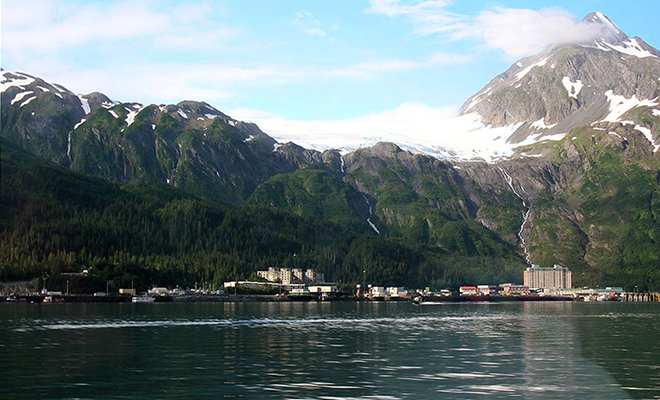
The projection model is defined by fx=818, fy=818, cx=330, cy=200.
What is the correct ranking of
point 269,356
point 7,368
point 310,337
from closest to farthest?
point 7,368
point 269,356
point 310,337

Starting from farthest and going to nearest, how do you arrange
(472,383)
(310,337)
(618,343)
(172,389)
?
(310,337)
(618,343)
(472,383)
(172,389)

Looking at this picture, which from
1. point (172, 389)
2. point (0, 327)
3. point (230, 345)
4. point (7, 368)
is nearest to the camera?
point (172, 389)

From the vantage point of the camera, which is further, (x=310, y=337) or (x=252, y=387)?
(x=310, y=337)

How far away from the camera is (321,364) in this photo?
73.1m

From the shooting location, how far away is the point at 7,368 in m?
67.0

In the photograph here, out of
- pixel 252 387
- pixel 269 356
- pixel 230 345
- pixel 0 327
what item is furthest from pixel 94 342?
pixel 252 387

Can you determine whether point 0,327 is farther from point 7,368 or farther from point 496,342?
point 496,342

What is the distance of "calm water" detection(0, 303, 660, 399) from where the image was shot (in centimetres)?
5747

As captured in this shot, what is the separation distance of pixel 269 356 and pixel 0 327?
55.1 metres

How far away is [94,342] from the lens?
92.3 m

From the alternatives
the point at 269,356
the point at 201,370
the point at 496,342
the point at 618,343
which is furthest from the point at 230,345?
the point at 618,343

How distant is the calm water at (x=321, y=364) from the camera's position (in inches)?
2263

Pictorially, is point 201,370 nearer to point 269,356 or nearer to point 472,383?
point 269,356

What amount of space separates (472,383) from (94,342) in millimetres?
48445
